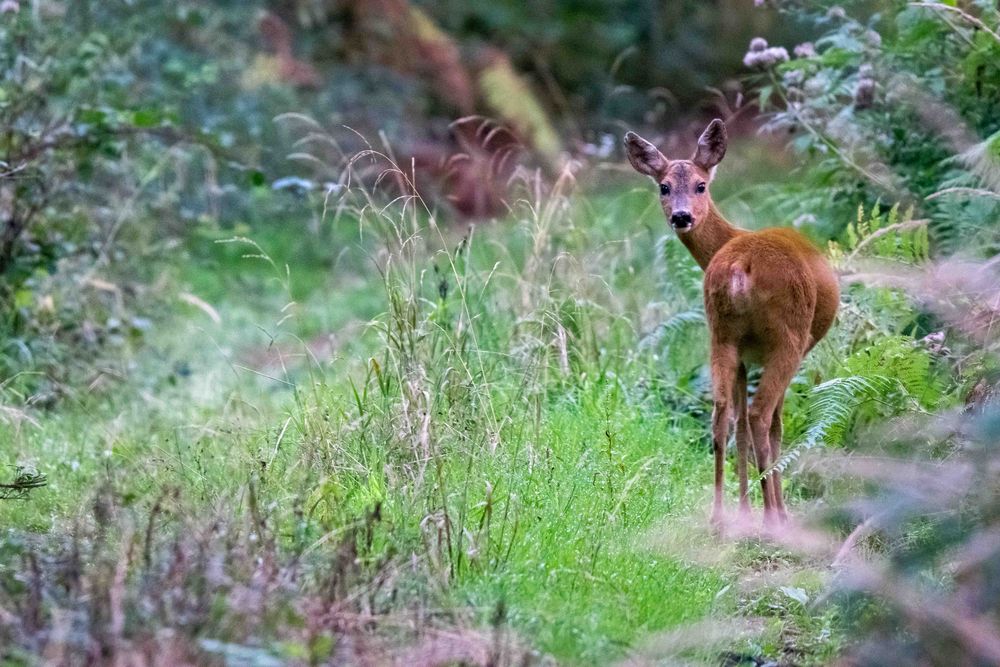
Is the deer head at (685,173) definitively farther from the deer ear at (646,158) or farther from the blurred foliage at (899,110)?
the blurred foliage at (899,110)

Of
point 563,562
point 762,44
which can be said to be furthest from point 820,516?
point 762,44

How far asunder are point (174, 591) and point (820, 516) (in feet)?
5.22

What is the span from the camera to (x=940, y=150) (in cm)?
665

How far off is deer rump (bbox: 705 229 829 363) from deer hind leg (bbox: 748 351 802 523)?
0.05 meters

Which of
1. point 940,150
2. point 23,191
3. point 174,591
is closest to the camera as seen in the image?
point 174,591

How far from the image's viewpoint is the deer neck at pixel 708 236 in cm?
575

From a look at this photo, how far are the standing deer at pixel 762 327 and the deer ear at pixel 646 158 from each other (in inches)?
27.0

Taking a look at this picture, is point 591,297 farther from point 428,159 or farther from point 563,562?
point 428,159

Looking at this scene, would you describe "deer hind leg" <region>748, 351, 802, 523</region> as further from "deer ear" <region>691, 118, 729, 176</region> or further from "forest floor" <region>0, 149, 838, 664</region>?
"deer ear" <region>691, 118, 729, 176</region>

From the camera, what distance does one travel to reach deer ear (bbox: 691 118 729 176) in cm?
577

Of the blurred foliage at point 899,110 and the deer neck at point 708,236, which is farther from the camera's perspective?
the blurred foliage at point 899,110

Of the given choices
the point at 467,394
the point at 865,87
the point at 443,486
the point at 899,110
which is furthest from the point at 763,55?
the point at 443,486

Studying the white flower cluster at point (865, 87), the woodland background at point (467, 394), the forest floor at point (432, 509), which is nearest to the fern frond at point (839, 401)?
the woodland background at point (467, 394)

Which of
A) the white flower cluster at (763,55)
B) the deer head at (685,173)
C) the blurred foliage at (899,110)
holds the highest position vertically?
the white flower cluster at (763,55)
